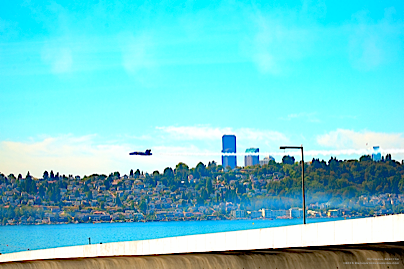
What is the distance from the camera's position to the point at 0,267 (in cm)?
3025

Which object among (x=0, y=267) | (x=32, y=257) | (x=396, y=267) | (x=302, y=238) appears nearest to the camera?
(x=396, y=267)

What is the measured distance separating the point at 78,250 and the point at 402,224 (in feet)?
64.1

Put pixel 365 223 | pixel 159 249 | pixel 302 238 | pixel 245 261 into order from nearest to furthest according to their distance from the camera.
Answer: pixel 245 261 → pixel 365 223 → pixel 302 238 → pixel 159 249

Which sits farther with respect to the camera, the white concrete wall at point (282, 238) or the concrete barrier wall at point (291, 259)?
the white concrete wall at point (282, 238)

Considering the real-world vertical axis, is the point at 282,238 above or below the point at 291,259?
above

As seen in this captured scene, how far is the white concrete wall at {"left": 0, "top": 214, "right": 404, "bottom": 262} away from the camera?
24078 mm

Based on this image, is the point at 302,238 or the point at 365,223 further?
the point at 302,238

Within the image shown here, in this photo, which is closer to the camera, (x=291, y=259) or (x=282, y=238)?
(x=291, y=259)

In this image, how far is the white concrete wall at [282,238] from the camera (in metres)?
24.1

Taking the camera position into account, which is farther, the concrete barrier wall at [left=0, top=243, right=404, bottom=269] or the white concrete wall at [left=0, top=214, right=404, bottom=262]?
the white concrete wall at [left=0, top=214, right=404, bottom=262]

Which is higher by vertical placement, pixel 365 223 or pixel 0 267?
pixel 365 223

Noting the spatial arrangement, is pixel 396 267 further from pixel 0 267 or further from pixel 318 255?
pixel 0 267

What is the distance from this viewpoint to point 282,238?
90.8 ft

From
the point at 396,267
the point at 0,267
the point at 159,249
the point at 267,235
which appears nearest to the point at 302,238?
the point at 267,235
